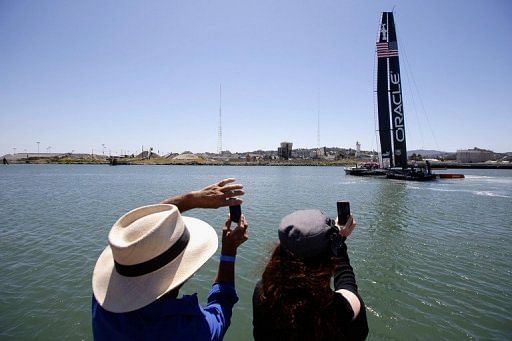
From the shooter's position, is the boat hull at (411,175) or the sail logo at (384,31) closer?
the boat hull at (411,175)

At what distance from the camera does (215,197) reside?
215 cm

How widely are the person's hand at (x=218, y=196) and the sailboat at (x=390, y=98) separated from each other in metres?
57.3

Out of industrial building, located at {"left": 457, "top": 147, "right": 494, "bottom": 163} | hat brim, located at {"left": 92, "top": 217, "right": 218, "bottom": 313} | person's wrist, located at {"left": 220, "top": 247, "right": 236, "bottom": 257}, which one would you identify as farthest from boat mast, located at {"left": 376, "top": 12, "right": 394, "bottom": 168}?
industrial building, located at {"left": 457, "top": 147, "right": 494, "bottom": 163}

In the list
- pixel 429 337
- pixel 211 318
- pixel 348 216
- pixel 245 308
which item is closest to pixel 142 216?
pixel 211 318

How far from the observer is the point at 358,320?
190cm

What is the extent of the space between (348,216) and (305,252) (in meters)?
1.10

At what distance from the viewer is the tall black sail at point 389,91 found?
54688 millimetres

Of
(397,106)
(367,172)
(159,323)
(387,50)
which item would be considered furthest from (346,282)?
(367,172)

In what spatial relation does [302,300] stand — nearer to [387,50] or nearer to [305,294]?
[305,294]

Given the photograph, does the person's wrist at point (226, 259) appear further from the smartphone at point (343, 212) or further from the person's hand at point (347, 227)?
the smartphone at point (343, 212)

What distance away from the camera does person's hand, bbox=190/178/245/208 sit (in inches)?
84.4

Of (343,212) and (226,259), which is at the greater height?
(343,212)

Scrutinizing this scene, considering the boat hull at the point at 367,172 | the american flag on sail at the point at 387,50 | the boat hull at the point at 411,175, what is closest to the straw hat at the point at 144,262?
the boat hull at the point at 411,175

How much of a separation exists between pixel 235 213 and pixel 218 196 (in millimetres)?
174
